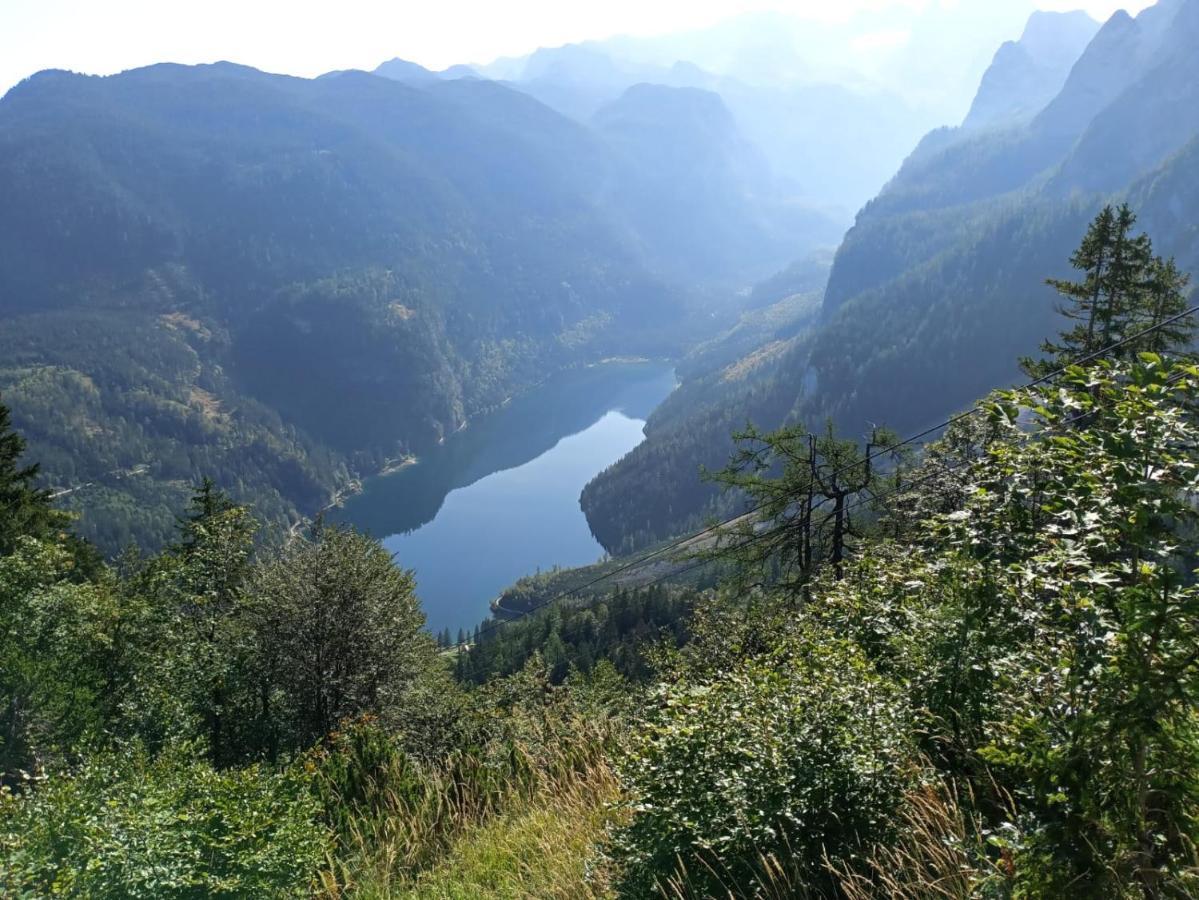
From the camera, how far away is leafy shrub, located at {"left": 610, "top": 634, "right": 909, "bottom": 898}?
520cm

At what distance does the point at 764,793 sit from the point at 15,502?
38.4m

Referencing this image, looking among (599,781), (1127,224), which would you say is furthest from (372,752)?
(1127,224)

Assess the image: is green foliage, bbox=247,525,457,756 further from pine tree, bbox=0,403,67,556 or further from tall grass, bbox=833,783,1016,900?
tall grass, bbox=833,783,1016,900

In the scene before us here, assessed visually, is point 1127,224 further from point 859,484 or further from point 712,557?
point 712,557

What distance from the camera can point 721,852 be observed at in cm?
519

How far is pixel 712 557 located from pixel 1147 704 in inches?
732

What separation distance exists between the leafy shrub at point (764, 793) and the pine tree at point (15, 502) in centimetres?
3430

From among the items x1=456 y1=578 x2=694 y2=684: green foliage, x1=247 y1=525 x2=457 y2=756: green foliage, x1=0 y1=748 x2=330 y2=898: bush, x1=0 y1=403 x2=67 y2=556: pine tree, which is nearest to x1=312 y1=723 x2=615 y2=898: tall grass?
x1=0 y1=748 x2=330 y2=898: bush

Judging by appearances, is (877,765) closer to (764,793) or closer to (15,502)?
(764,793)

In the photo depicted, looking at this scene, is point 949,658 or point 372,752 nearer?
point 949,658

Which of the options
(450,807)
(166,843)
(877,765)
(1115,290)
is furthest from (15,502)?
(1115,290)

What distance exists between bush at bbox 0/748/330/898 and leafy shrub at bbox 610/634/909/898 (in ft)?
12.5

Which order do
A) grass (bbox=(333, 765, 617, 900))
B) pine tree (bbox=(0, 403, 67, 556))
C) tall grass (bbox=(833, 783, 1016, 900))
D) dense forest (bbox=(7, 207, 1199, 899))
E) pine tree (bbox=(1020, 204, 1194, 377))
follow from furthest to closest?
1. pine tree (bbox=(0, 403, 67, 556))
2. pine tree (bbox=(1020, 204, 1194, 377))
3. grass (bbox=(333, 765, 617, 900))
4. tall grass (bbox=(833, 783, 1016, 900))
5. dense forest (bbox=(7, 207, 1199, 899))

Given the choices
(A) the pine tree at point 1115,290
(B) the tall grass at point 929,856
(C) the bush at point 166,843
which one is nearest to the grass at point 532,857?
(C) the bush at point 166,843
